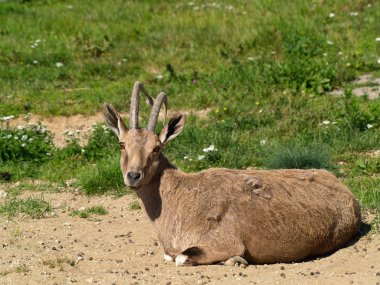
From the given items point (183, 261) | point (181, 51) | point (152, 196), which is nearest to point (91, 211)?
point (152, 196)

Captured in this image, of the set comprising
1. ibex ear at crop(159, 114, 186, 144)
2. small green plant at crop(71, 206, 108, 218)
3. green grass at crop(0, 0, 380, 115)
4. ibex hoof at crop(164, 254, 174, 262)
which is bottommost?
green grass at crop(0, 0, 380, 115)

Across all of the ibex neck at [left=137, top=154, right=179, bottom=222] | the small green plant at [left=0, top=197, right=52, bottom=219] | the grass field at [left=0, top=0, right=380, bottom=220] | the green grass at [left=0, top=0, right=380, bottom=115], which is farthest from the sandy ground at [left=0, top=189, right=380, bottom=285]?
the green grass at [left=0, top=0, right=380, bottom=115]

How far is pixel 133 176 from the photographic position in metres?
8.70

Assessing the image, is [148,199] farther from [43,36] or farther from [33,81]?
[43,36]

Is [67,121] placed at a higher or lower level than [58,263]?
lower

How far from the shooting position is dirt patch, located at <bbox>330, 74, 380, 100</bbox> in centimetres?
1466

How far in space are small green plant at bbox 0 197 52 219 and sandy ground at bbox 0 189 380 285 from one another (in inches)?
4.7

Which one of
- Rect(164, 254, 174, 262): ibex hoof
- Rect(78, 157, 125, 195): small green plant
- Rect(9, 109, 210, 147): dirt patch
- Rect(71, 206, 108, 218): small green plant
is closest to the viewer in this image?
Rect(164, 254, 174, 262): ibex hoof

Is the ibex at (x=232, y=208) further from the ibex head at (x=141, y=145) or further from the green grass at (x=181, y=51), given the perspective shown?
the green grass at (x=181, y=51)

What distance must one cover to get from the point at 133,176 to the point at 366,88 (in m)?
7.29

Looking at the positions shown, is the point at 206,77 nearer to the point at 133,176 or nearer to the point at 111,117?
the point at 111,117

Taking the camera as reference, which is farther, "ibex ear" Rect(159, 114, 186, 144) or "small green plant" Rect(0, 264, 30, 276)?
"ibex ear" Rect(159, 114, 186, 144)

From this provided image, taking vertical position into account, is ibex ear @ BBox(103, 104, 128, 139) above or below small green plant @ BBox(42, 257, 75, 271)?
above

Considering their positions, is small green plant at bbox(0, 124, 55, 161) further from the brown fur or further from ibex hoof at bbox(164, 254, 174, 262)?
ibex hoof at bbox(164, 254, 174, 262)
